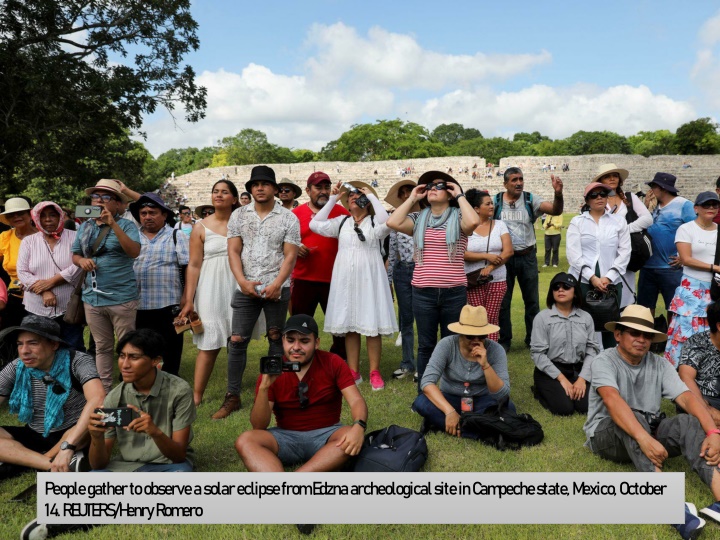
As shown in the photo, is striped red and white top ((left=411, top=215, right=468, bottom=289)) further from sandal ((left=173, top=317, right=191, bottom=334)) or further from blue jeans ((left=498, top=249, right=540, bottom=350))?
sandal ((left=173, top=317, right=191, bottom=334))

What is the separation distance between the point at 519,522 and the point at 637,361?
4.79 feet

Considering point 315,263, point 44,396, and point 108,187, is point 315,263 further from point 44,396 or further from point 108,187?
point 44,396

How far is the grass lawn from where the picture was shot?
9.16ft

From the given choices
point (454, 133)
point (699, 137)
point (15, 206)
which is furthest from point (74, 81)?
point (454, 133)

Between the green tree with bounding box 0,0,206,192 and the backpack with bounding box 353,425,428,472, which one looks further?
the green tree with bounding box 0,0,206,192

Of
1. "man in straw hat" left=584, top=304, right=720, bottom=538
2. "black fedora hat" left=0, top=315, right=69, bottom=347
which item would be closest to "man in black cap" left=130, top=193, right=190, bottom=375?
"black fedora hat" left=0, top=315, right=69, bottom=347

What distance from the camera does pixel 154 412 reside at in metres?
3.28

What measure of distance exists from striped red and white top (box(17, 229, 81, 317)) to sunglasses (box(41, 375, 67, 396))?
157 centimetres

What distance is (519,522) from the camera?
2.75 m

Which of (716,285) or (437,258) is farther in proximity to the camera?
(716,285)

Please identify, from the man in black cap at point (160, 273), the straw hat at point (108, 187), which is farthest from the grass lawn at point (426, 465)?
the straw hat at point (108, 187)

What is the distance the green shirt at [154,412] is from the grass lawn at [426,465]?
445mm

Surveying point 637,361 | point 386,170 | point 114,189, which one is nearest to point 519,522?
point 637,361

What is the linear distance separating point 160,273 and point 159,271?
0.07 feet
